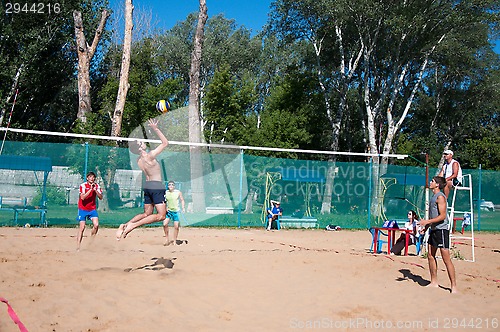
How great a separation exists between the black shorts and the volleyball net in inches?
245

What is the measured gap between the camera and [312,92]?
31.2 meters

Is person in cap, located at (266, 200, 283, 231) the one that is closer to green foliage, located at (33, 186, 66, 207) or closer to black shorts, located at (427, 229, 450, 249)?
green foliage, located at (33, 186, 66, 207)

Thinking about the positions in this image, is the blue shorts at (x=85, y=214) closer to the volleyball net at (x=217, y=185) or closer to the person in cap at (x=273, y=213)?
the volleyball net at (x=217, y=185)

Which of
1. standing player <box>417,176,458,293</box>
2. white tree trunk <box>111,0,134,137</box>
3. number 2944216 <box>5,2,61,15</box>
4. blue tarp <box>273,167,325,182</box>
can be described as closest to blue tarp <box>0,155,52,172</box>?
white tree trunk <box>111,0,134,137</box>

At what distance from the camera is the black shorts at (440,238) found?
22.7 ft

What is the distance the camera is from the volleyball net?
1327 cm

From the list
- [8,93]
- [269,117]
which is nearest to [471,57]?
[269,117]

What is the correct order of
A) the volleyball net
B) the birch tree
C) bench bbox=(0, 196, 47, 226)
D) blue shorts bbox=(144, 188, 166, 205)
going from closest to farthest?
blue shorts bbox=(144, 188, 166, 205) → bench bbox=(0, 196, 47, 226) → the volleyball net → the birch tree

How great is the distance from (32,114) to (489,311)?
103ft

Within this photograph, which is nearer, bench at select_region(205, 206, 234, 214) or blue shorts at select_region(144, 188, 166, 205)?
blue shorts at select_region(144, 188, 166, 205)

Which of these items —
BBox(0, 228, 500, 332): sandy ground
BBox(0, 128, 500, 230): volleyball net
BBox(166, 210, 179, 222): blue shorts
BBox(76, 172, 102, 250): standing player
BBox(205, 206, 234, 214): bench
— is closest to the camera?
BBox(0, 228, 500, 332): sandy ground

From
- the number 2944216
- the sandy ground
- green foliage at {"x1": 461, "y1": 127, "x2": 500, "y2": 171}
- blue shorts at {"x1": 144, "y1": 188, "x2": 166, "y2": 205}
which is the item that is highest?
the number 2944216

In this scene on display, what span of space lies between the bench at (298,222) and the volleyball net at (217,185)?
0.12 feet

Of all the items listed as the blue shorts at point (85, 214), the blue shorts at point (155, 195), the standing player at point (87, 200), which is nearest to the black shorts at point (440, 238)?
the blue shorts at point (155, 195)
